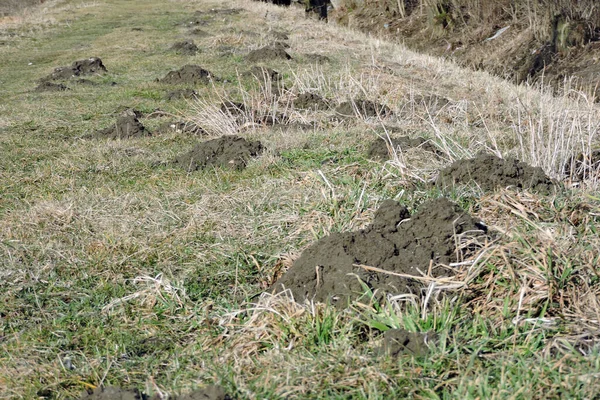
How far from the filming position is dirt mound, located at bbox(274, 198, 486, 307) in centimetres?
339

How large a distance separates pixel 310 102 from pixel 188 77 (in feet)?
12.3

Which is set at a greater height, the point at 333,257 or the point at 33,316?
the point at 333,257

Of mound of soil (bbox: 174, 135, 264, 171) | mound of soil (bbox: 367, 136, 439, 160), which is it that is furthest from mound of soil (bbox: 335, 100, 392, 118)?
mound of soil (bbox: 367, 136, 439, 160)

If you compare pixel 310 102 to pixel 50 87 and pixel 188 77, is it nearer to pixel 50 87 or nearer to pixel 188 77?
pixel 188 77

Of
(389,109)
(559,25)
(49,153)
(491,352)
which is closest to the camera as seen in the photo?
(491,352)

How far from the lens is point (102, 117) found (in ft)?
31.7

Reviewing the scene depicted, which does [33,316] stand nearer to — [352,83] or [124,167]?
[124,167]

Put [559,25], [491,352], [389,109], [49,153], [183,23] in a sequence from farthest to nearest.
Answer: [183,23], [559,25], [389,109], [49,153], [491,352]

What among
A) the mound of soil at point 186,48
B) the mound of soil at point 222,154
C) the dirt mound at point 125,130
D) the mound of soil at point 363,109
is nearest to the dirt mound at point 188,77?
the dirt mound at point 125,130

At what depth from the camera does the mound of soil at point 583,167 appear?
4.70 metres

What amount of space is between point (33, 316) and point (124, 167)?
3080 mm

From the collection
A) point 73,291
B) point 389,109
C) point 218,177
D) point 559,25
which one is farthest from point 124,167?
point 559,25

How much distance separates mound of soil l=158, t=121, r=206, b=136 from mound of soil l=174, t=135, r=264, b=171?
56.5 inches

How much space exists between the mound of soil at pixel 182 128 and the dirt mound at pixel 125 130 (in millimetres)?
226
